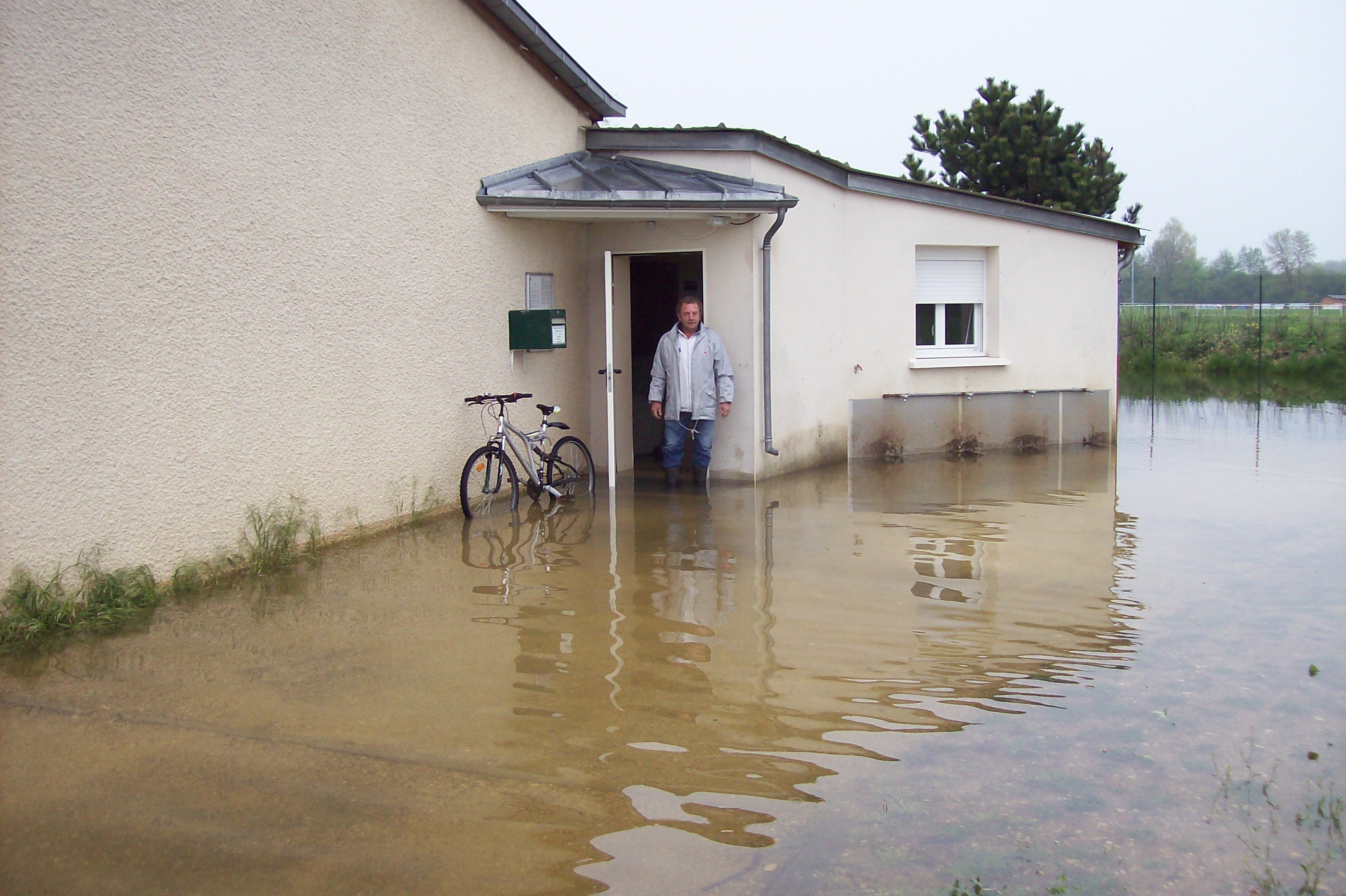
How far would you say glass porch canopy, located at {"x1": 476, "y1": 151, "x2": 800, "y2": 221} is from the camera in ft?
33.9

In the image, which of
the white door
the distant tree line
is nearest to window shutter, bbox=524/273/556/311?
the white door

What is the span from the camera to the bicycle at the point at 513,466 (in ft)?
32.1

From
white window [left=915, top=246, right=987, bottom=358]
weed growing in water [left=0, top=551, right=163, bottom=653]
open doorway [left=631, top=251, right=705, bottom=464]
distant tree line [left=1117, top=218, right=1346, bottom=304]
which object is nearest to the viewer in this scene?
weed growing in water [left=0, top=551, right=163, bottom=653]

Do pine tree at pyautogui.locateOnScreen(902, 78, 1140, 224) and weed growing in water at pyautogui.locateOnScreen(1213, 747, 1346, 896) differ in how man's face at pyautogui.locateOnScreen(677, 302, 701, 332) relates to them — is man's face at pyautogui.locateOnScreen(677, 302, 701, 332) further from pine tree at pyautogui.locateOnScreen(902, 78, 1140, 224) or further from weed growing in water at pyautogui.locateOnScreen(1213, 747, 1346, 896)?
pine tree at pyautogui.locateOnScreen(902, 78, 1140, 224)

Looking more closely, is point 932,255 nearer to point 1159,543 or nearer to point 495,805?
point 1159,543

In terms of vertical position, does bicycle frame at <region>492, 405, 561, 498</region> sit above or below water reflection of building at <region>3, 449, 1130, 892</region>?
above

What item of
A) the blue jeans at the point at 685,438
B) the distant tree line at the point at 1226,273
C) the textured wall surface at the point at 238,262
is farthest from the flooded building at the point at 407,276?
the distant tree line at the point at 1226,273

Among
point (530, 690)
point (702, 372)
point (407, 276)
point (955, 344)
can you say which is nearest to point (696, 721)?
point (530, 690)

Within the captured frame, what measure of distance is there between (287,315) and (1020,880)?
6096 mm

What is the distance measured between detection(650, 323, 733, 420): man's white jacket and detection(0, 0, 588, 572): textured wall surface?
1496 millimetres

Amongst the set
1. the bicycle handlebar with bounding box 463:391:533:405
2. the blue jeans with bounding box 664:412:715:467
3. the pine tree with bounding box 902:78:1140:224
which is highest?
the pine tree with bounding box 902:78:1140:224

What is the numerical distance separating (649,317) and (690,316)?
3.73 meters

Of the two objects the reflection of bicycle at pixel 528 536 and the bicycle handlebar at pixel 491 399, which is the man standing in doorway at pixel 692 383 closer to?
the reflection of bicycle at pixel 528 536

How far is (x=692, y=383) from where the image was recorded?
11328 millimetres
